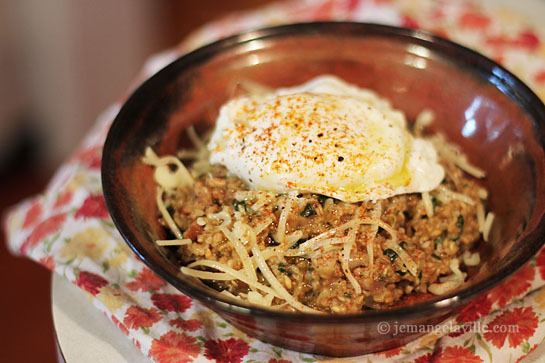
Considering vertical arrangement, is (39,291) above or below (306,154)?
below

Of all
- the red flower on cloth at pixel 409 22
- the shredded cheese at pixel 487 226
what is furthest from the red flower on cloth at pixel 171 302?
the red flower on cloth at pixel 409 22

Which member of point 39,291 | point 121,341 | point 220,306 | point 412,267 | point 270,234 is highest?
point 412,267

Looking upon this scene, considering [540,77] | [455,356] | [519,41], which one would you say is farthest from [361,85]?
[455,356]

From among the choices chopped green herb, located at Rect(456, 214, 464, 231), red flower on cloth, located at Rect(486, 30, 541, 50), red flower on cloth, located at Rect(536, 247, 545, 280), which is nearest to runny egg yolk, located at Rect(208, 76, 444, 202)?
chopped green herb, located at Rect(456, 214, 464, 231)

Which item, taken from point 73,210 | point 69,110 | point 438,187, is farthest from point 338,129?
point 69,110

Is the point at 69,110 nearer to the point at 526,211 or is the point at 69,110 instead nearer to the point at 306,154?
the point at 306,154

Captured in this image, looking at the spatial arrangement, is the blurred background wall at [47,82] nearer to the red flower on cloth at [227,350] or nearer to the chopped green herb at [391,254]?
the red flower on cloth at [227,350]

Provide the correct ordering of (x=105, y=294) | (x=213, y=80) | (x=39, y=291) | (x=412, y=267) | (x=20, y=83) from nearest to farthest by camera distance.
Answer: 1. (x=412, y=267)
2. (x=105, y=294)
3. (x=213, y=80)
4. (x=39, y=291)
5. (x=20, y=83)
